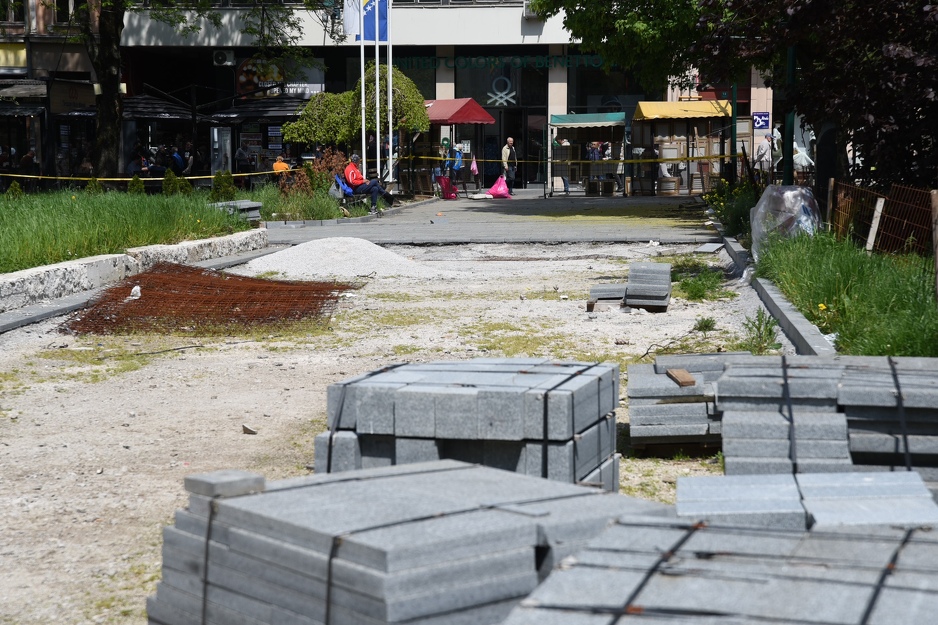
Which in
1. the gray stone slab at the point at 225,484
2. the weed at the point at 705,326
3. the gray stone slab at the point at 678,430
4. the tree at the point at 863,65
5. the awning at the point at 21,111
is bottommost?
the gray stone slab at the point at 678,430

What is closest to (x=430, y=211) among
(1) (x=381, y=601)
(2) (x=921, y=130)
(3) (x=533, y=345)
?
(2) (x=921, y=130)

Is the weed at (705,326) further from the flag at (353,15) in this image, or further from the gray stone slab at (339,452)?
the flag at (353,15)

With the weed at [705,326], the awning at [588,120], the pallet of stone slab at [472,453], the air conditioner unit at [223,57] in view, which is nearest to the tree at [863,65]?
the weed at [705,326]

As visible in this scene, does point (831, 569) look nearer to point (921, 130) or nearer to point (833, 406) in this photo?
point (833, 406)

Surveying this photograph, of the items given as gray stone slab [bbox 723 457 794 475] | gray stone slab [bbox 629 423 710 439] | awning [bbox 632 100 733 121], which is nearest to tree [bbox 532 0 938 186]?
gray stone slab [bbox 629 423 710 439]

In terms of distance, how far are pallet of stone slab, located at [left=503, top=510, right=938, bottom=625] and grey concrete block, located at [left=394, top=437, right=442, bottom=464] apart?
1.65 meters

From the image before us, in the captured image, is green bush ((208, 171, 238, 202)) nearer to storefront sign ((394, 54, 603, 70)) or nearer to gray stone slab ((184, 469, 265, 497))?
gray stone slab ((184, 469, 265, 497))

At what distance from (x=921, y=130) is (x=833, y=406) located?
9797mm

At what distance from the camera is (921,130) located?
555 inches

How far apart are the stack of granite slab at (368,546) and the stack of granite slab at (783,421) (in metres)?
1.35

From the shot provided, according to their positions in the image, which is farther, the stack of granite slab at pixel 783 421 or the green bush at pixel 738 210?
the green bush at pixel 738 210

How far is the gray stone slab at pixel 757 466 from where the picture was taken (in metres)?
5.08

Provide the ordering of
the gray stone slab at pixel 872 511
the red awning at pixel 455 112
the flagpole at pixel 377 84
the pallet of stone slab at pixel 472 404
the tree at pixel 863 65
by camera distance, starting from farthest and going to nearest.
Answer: the red awning at pixel 455 112 → the flagpole at pixel 377 84 → the tree at pixel 863 65 → the pallet of stone slab at pixel 472 404 → the gray stone slab at pixel 872 511

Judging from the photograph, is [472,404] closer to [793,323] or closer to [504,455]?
[504,455]
